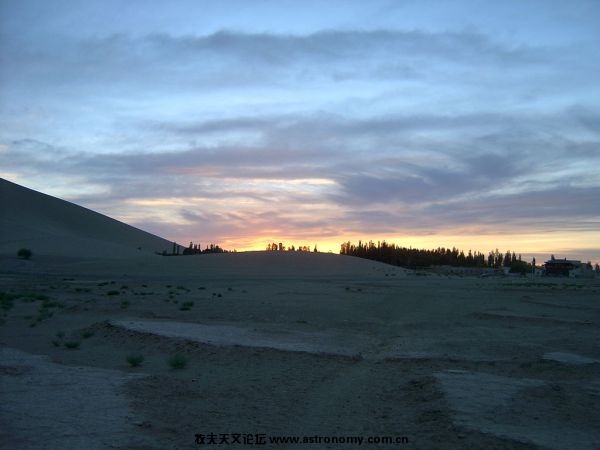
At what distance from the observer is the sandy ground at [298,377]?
31.4 feet

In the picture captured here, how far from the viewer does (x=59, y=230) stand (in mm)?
132375

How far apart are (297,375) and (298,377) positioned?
0.20 metres

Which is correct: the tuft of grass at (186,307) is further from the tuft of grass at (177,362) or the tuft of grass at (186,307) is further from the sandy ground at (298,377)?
the tuft of grass at (177,362)

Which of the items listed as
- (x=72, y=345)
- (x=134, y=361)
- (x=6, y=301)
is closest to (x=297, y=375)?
(x=134, y=361)

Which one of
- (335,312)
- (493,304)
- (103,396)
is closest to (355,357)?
(103,396)

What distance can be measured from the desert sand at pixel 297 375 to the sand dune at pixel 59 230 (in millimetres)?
73185

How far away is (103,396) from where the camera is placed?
11219 millimetres

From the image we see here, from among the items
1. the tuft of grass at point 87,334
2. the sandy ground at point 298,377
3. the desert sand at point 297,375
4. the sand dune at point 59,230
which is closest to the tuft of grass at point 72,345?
the desert sand at point 297,375

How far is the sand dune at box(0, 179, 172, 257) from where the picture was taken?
104 metres

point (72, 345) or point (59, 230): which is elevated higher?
point (59, 230)

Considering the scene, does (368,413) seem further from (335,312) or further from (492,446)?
(335,312)

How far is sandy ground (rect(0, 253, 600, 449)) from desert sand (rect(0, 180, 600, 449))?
45 mm

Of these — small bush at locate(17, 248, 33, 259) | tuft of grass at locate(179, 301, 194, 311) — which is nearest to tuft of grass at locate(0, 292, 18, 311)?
tuft of grass at locate(179, 301, 194, 311)

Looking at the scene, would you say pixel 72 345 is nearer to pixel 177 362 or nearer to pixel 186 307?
pixel 177 362
